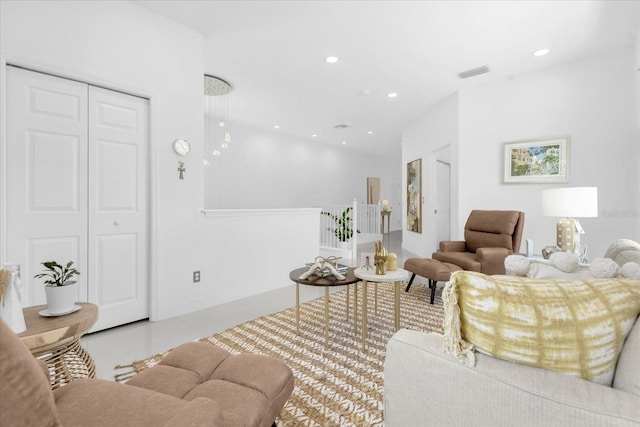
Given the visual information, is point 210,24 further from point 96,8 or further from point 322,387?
point 322,387

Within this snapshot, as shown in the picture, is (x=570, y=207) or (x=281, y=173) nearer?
(x=570, y=207)

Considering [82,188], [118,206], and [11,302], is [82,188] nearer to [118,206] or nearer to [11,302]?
[118,206]

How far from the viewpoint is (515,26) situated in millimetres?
3172

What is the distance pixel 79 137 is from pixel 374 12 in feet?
9.08

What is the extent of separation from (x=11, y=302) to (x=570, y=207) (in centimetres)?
391

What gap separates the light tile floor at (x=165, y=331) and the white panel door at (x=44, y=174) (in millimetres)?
450

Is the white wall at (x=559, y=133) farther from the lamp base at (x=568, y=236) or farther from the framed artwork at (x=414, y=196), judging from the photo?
→ the framed artwork at (x=414, y=196)

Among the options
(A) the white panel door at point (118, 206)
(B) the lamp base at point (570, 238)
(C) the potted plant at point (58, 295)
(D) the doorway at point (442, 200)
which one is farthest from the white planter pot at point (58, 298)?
(D) the doorway at point (442, 200)

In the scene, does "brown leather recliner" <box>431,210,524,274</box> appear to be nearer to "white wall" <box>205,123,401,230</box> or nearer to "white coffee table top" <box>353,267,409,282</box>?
"white coffee table top" <box>353,267,409,282</box>

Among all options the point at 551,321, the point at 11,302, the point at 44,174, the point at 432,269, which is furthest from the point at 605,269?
the point at 44,174

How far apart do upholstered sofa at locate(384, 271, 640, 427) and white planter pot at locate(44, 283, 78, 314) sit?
157 centimetres

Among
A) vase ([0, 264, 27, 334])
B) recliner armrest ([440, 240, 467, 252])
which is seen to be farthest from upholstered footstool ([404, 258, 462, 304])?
vase ([0, 264, 27, 334])

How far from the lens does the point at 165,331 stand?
2.67 m

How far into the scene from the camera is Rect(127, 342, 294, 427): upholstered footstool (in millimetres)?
1076
